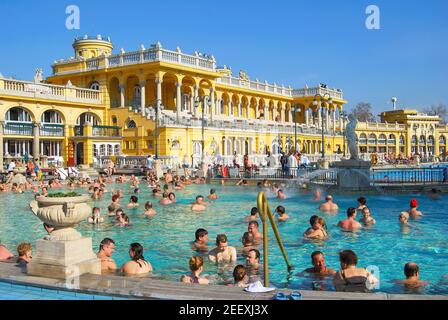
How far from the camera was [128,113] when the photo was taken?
4088 cm

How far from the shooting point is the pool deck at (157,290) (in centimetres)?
552

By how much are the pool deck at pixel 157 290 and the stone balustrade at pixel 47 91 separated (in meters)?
31.2

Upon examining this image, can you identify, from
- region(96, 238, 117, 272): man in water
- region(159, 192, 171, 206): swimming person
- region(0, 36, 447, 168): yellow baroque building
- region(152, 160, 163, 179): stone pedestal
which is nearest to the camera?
region(96, 238, 117, 272): man in water

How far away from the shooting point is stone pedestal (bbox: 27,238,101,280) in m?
Result: 6.73

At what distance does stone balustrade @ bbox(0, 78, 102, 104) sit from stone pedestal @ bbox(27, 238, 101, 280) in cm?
3074

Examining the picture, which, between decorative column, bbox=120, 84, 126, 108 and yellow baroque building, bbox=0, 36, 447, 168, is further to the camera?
decorative column, bbox=120, 84, 126, 108

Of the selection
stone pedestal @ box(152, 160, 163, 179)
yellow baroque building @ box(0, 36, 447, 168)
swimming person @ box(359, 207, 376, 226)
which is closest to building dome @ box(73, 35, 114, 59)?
yellow baroque building @ box(0, 36, 447, 168)

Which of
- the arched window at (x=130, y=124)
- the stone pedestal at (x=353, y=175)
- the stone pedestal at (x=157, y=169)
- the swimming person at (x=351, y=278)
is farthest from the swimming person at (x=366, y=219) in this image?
the arched window at (x=130, y=124)

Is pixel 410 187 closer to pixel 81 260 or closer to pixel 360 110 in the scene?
pixel 81 260

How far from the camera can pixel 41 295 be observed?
20.2ft

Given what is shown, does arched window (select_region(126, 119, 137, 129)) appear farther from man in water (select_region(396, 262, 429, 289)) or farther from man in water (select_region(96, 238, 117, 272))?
man in water (select_region(396, 262, 429, 289))

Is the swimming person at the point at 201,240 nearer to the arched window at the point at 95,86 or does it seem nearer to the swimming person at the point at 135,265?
the swimming person at the point at 135,265
